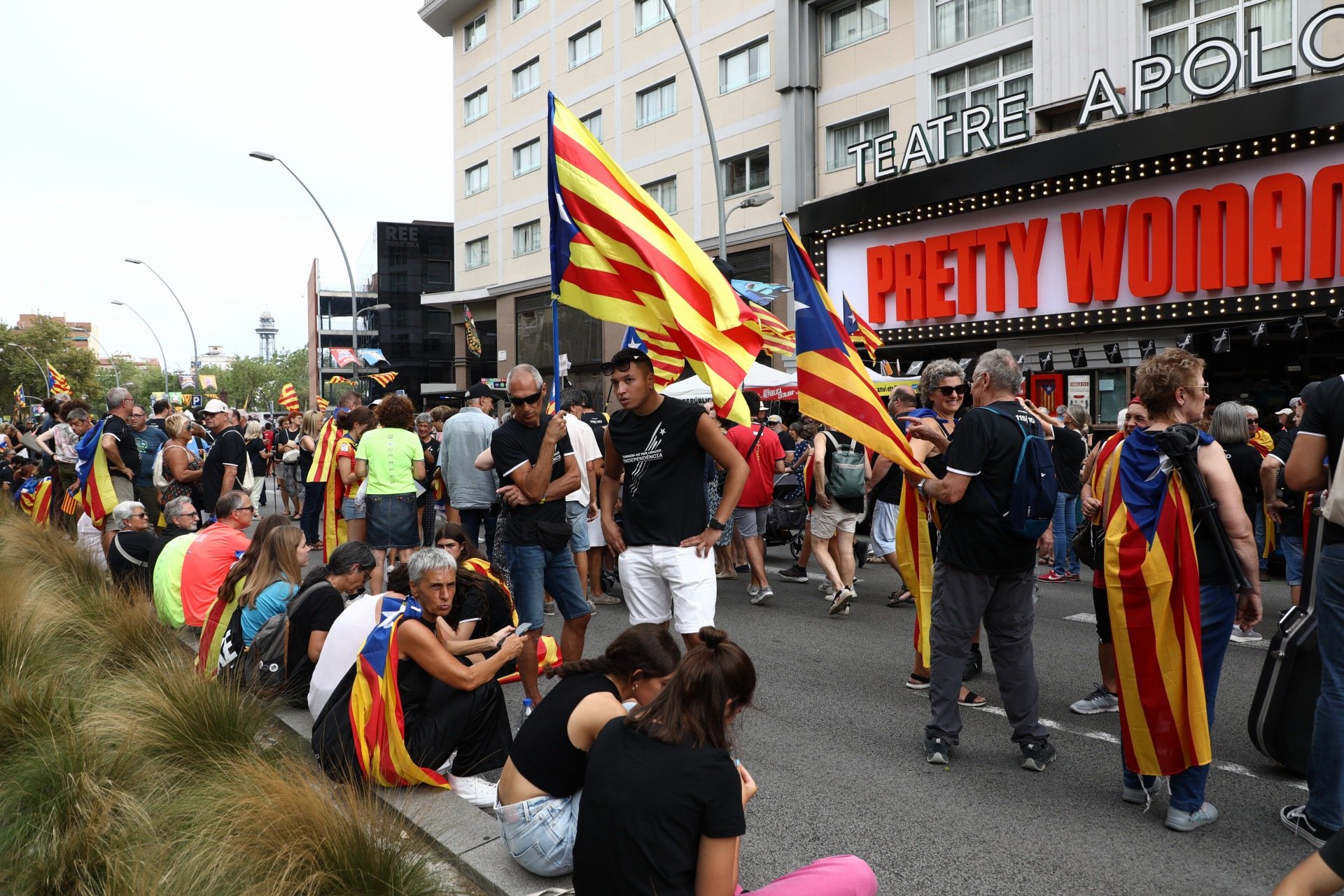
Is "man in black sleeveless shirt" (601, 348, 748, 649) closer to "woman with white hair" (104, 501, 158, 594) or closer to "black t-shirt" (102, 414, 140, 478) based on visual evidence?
"woman with white hair" (104, 501, 158, 594)

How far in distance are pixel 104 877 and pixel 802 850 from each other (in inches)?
101

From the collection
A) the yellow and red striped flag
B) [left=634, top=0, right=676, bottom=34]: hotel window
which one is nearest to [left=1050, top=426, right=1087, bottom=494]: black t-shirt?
the yellow and red striped flag

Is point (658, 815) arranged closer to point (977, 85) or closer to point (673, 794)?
point (673, 794)

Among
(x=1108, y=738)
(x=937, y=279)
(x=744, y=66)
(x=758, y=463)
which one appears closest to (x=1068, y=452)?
(x=758, y=463)

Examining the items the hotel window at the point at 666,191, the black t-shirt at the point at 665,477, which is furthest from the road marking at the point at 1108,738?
the hotel window at the point at 666,191

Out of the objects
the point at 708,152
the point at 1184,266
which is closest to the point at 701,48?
the point at 708,152

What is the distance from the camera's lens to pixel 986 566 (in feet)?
15.8

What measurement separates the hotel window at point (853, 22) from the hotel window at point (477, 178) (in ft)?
56.1

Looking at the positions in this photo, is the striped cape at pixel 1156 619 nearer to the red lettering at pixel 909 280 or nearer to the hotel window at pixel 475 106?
the red lettering at pixel 909 280

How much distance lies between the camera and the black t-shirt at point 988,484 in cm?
472

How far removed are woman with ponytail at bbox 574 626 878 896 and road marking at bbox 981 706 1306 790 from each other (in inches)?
119

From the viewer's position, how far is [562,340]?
33125mm

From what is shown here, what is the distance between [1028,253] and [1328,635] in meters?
15.0

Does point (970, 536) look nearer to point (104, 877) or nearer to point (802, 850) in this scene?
point (802, 850)
